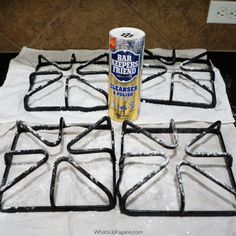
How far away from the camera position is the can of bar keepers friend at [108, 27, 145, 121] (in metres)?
0.71

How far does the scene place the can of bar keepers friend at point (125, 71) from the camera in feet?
2.32

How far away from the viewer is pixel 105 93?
85cm

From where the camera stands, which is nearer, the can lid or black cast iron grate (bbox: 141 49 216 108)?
the can lid

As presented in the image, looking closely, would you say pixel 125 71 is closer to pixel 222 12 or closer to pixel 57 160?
pixel 57 160

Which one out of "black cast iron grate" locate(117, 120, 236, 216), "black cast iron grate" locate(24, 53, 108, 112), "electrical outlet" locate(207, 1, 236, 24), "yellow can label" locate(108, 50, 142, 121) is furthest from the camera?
"electrical outlet" locate(207, 1, 236, 24)

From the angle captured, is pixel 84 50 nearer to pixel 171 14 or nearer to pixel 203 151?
pixel 171 14

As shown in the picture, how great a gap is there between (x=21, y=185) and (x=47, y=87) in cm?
31

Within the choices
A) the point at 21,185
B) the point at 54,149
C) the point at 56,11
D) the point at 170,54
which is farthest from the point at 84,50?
the point at 21,185

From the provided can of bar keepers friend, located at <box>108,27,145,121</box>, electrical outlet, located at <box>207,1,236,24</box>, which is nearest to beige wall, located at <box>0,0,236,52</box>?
electrical outlet, located at <box>207,1,236,24</box>

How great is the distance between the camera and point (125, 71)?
28.9 inches

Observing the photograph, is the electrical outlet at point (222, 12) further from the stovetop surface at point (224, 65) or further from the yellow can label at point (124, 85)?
the yellow can label at point (124, 85)

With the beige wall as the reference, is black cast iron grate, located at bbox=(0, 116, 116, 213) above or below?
below

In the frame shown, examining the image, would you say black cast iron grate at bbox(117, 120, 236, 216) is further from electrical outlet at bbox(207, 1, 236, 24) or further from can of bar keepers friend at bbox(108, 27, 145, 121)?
electrical outlet at bbox(207, 1, 236, 24)

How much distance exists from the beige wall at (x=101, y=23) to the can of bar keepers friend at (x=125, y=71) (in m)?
0.26
